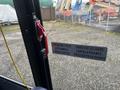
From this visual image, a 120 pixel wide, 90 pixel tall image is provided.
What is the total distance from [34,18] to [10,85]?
63cm

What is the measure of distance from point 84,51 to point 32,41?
10.4 inches

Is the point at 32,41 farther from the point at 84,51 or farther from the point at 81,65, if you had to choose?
the point at 81,65

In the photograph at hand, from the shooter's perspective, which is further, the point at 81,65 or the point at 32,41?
the point at 81,65

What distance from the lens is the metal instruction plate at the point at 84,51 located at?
1.06 m

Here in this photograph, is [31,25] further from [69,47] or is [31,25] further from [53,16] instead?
[53,16]

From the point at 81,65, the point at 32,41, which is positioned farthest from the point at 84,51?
the point at 81,65

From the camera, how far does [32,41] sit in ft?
3.54

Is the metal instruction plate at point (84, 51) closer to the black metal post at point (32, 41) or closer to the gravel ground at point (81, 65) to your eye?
the black metal post at point (32, 41)

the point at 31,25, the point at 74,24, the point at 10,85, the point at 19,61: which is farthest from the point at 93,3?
the point at 19,61

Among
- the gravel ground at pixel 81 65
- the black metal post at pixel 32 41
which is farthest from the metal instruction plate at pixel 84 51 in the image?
the gravel ground at pixel 81 65

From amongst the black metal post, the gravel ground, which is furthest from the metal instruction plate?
the gravel ground

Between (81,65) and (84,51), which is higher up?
(84,51)

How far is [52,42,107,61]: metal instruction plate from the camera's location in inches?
41.9

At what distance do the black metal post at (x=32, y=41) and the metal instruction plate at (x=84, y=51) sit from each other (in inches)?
4.3
